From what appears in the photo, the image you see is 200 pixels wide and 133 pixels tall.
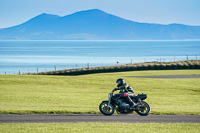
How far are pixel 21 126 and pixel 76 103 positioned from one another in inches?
378

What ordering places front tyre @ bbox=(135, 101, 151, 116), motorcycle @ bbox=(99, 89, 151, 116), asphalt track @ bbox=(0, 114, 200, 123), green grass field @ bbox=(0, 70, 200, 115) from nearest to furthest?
asphalt track @ bbox=(0, 114, 200, 123), motorcycle @ bbox=(99, 89, 151, 116), front tyre @ bbox=(135, 101, 151, 116), green grass field @ bbox=(0, 70, 200, 115)

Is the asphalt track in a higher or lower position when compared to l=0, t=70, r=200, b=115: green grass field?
lower

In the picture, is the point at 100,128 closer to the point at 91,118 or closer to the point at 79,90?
the point at 91,118

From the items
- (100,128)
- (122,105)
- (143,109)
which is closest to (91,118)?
(122,105)

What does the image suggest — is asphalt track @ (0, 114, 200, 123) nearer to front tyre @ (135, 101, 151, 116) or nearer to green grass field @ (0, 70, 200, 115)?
front tyre @ (135, 101, 151, 116)

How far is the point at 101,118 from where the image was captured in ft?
53.3

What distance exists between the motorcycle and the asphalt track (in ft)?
0.91

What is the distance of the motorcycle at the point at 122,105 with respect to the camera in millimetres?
16219

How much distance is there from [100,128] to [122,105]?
10.9 feet

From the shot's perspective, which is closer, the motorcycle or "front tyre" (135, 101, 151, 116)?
the motorcycle

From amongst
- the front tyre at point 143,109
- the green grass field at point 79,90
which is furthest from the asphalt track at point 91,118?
the green grass field at point 79,90

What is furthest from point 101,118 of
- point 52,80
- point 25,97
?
point 52,80

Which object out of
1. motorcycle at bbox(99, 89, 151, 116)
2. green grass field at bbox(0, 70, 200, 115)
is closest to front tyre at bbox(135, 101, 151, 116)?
motorcycle at bbox(99, 89, 151, 116)

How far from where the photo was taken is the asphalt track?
15.5m
